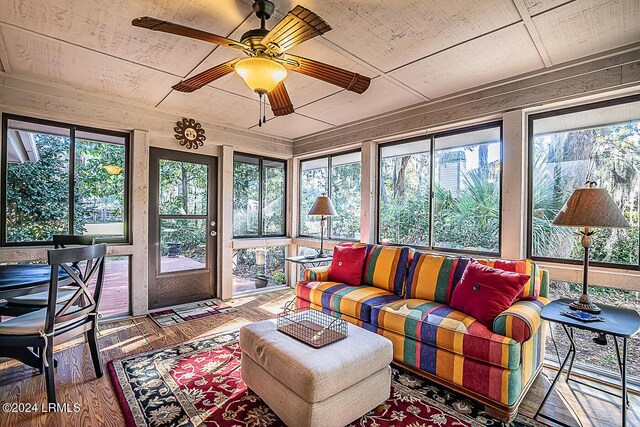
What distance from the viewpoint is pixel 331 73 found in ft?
6.57

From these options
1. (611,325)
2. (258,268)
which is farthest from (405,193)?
(258,268)

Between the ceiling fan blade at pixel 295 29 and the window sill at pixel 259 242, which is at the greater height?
the ceiling fan blade at pixel 295 29

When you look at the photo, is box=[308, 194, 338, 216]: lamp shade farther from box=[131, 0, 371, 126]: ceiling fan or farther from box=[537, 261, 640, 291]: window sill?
box=[537, 261, 640, 291]: window sill

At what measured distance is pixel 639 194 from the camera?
2.36m

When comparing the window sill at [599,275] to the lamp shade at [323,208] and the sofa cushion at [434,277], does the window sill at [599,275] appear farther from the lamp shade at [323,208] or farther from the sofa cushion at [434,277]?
the lamp shade at [323,208]

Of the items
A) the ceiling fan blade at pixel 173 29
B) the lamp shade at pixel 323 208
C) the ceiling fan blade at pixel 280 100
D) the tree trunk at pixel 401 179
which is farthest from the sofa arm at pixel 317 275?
the ceiling fan blade at pixel 173 29

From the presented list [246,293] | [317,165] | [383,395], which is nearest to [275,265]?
[246,293]

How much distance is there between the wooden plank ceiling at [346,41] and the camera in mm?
1893

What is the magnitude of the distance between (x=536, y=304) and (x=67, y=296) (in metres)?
3.79

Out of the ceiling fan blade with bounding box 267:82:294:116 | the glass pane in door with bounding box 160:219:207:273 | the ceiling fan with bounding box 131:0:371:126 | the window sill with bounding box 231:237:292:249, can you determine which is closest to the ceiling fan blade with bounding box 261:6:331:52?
the ceiling fan with bounding box 131:0:371:126

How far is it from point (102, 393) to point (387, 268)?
2.56m

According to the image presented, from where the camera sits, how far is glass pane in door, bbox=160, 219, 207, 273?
13.4ft

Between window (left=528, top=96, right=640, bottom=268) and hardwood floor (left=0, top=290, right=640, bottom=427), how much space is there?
106 cm

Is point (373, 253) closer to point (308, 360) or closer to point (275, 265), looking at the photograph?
point (308, 360)
